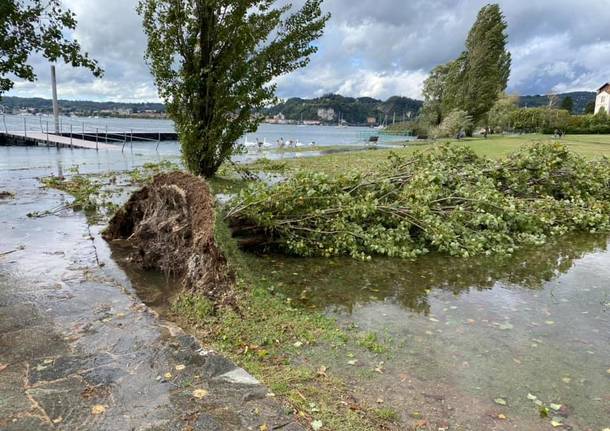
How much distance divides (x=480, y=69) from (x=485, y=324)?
5094 cm

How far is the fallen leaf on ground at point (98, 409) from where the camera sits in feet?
9.86

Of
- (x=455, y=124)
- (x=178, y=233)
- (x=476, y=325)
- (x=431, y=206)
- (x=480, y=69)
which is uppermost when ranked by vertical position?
(x=480, y=69)

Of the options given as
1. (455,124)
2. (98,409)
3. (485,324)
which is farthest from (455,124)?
(98,409)

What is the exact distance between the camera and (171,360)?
3719 mm

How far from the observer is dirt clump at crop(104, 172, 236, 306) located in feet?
17.5

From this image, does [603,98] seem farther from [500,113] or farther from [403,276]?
[403,276]

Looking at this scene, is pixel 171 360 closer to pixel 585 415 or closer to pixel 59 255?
pixel 585 415

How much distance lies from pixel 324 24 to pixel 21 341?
12.8m


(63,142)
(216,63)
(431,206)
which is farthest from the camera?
(63,142)

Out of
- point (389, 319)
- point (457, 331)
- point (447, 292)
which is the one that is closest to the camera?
point (457, 331)

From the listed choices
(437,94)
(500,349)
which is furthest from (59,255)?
(437,94)

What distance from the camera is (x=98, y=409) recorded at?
3039mm

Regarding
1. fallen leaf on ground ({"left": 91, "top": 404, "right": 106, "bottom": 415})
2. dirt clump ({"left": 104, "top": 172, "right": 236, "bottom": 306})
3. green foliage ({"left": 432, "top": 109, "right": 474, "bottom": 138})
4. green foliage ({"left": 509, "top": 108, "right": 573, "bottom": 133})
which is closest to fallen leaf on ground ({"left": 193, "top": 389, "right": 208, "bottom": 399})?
fallen leaf on ground ({"left": 91, "top": 404, "right": 106, "bottom": 415})

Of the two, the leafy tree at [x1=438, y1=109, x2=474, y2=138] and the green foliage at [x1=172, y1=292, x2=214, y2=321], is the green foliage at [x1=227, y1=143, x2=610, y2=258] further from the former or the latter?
the leafy tree at [x1=438, y1=109, x2=474, y2=138]
